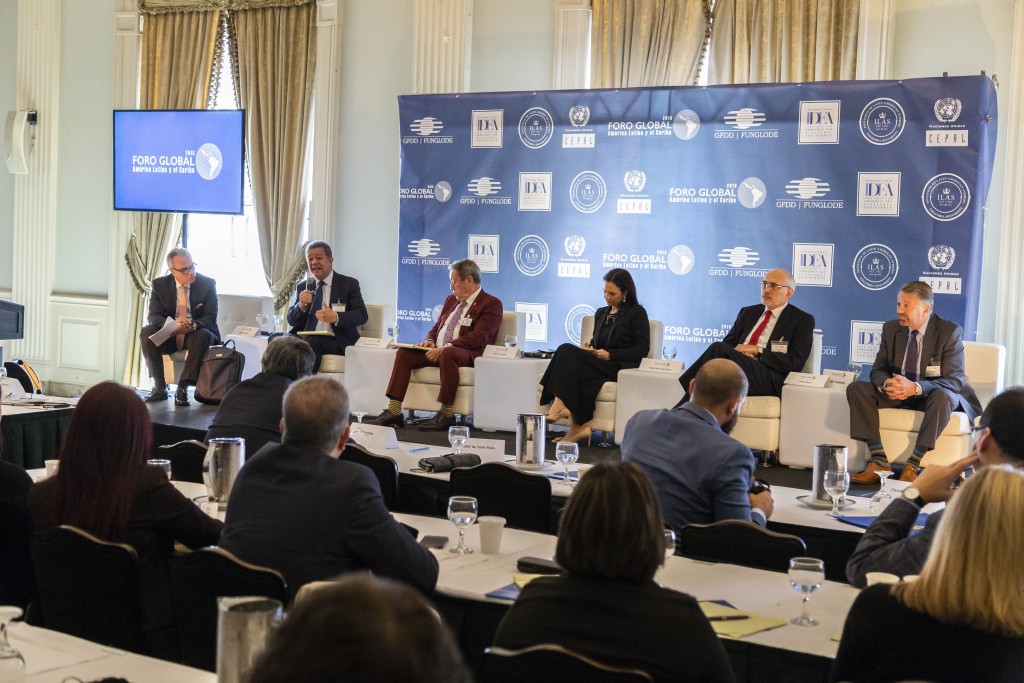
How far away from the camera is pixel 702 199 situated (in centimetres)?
826

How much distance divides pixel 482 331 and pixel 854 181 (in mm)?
2770

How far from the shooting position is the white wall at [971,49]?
7844 millimetres

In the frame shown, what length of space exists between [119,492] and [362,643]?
221 cm

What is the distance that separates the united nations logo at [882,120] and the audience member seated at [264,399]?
4.67 meters

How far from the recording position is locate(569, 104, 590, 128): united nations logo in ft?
28.1

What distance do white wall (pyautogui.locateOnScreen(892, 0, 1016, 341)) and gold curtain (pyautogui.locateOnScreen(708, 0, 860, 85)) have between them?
387 mm

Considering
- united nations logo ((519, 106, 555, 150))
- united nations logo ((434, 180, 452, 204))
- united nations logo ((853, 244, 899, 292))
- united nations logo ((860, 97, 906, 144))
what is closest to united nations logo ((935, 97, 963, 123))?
united nations logo ((860, 97, 906, 144))

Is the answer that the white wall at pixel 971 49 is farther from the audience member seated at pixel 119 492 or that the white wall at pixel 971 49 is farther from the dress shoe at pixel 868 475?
the audience member seated at pixel 119 492

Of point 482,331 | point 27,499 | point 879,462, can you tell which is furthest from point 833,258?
point 27,499

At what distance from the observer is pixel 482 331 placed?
8.20 meters

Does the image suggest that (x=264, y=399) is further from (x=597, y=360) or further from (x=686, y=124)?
(x=686, y=124)

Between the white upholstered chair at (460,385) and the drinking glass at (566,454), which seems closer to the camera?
the drinking glass at (566,454)

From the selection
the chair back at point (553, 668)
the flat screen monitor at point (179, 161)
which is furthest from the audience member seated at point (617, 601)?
the flat screen monitor at point (179, 161)

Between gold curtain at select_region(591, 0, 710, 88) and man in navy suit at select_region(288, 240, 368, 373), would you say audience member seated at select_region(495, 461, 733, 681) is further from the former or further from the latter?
gold curtain at select_region(591, 0, 710, 88)
